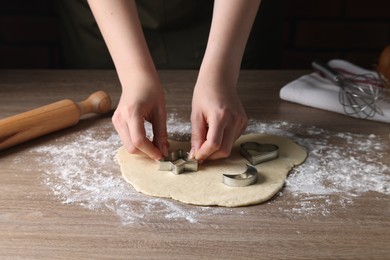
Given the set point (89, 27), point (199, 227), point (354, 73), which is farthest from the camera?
point (89, 27)

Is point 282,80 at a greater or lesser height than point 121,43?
→ lesser

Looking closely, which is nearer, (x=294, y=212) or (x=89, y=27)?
(x=294, y=212)

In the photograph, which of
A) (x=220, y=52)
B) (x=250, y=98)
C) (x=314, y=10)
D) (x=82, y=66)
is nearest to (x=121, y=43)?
(x=220, y=52)

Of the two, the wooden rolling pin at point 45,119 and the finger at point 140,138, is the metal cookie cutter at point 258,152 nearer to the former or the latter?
the finger at point 140,138

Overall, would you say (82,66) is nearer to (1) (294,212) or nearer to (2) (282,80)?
(2) (282,80)

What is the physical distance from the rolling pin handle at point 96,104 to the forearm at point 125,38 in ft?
0.47

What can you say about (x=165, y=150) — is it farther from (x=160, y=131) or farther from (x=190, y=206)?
(x=190, y=206)

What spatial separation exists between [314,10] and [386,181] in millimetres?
1211

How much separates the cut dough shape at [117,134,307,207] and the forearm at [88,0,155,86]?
0.13m

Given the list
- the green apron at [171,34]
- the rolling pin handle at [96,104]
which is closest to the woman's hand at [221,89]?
the rolling pin handle at [96,104]

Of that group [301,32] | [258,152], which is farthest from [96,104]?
[301,32]

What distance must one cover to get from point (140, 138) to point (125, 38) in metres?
0.20

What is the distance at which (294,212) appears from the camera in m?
0.72

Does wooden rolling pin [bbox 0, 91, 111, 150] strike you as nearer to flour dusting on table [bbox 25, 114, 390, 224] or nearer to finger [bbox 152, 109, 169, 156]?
flour dusting on table [bbox 25, 114, 390, 224]
